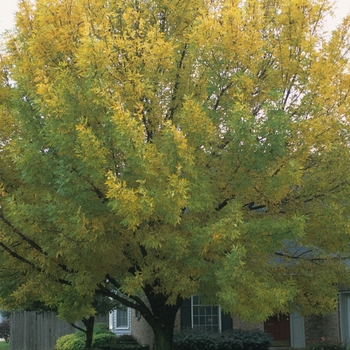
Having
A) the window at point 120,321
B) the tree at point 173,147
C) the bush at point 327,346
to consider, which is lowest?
the bush at point 327,346

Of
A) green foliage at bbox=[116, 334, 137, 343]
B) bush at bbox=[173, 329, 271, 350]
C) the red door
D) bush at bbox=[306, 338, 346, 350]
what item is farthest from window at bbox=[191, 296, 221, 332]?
green foliage at bbox=[116, 334, 137, 343]

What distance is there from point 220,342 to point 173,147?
12.7 metres

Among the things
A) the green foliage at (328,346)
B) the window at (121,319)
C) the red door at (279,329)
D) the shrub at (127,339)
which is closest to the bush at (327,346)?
the green foliage at (328,346)

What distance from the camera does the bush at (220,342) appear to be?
2208cm

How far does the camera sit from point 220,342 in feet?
72.6

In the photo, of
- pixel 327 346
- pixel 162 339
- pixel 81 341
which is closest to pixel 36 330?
pixel 81 341

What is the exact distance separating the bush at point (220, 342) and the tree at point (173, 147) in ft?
28.9

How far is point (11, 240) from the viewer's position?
40.9 feet

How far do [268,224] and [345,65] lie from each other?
3851 millimetres

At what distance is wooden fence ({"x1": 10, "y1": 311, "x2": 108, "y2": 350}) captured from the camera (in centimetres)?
3228

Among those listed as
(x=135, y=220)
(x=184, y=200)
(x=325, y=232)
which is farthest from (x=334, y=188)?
(x=135, y=220)

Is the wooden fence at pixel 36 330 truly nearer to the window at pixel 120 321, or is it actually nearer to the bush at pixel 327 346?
the window at pixel 120 321

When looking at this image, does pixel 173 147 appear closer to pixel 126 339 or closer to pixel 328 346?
pixel 328 346

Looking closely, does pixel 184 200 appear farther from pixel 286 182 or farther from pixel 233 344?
pixel 233 344
